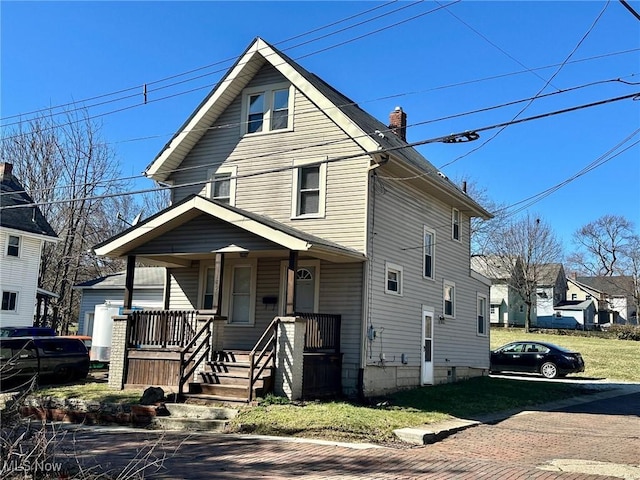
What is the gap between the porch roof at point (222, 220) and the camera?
42.9 ft

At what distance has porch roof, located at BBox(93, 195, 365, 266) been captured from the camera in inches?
515

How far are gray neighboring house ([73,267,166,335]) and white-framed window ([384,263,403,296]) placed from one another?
1142 cm

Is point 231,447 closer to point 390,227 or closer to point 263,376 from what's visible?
point 263,376

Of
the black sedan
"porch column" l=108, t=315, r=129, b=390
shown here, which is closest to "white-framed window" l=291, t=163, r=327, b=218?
"porch column" l=108, t=315, r=129, b=390

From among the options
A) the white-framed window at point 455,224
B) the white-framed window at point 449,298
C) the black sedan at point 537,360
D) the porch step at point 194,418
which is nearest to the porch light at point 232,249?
the porch step at point 194,418

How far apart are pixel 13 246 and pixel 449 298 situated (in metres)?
21.4

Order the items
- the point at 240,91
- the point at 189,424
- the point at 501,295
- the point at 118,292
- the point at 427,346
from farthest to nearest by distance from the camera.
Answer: the point at 501,295
the point at 118,292
the point at 427,346
the point at 240,91
the point at 189,424

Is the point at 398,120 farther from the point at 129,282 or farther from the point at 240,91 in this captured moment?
the point at 129,282

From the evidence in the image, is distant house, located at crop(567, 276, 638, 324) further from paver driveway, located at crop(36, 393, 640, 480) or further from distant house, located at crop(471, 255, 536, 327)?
paver driveway, located at crop(36, 393, 640, 480)

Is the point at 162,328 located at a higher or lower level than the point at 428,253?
lower

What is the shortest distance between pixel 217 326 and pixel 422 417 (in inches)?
196

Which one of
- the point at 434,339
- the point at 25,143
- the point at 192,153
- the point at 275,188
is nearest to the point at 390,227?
the point at 275,188

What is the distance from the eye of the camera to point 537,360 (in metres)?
25.4

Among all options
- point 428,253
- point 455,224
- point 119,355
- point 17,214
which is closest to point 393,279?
point 428,253
